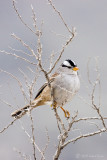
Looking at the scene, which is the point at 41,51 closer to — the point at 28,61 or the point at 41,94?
the point at 28,61

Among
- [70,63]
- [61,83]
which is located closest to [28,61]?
[61,83]

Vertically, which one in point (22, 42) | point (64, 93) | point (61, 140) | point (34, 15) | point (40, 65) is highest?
point (34, 15)

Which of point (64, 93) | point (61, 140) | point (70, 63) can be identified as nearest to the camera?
point (61, 140)

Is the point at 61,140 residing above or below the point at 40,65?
below

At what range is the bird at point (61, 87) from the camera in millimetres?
5980

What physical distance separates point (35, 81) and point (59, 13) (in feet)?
3.82

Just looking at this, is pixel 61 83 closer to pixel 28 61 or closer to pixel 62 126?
pixel 62 126

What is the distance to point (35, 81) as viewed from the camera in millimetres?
4461

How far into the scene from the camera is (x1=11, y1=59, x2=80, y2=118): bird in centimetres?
598

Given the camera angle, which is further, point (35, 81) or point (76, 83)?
point (76, 83)

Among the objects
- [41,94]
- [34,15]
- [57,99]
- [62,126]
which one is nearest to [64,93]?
[57,99]

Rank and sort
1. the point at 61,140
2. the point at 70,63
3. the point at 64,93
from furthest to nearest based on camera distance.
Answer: the point at 70,63, the point at 64,93, the point at 61,140

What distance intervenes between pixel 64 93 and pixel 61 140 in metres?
1.40

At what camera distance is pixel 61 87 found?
19.6 feet
